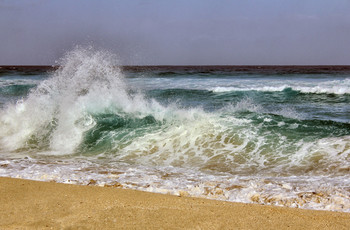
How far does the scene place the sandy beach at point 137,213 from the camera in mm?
2914

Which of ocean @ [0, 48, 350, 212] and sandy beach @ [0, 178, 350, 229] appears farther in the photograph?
ocean @ [0, 48, 350, 212]

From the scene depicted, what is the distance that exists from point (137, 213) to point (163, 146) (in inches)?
140

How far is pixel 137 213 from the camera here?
316 centimetres

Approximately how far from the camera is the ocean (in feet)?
13.5

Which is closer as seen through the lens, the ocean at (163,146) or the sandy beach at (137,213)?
the sandy beach at (137,213)

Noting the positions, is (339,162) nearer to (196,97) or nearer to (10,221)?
(10,221)

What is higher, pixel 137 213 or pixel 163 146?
pixel 137 213

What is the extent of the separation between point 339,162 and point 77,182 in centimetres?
369

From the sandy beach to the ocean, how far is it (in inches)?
13.6

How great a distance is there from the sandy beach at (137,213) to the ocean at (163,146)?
345 mm

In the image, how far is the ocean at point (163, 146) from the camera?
4121 mm

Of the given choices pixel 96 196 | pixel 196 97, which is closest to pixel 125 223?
pixel 96 196

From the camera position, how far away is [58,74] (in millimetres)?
9242

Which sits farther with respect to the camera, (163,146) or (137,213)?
(163,146)
